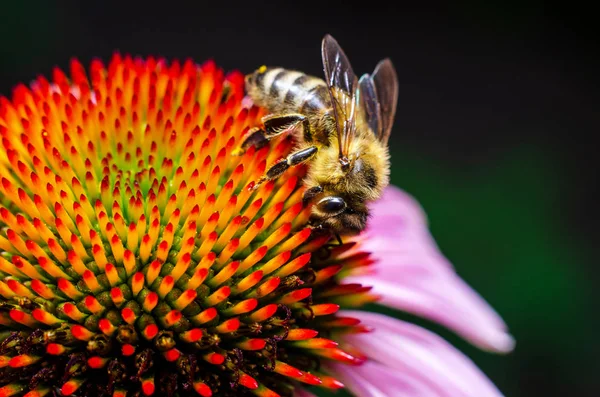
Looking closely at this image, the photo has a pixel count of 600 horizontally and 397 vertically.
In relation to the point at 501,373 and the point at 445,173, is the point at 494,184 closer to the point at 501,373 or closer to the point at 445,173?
the point at 445,173

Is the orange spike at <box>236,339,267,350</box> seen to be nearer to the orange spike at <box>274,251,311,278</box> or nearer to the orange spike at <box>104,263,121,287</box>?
the orange spike at <box>274,251,311,278</box>

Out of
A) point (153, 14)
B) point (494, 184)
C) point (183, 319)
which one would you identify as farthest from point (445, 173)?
point (183, 319)

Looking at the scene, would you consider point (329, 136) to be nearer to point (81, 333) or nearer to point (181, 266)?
point (181, 266)

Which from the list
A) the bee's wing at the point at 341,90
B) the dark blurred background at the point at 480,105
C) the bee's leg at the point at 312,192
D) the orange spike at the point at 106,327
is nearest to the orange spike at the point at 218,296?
the orange spike at the point at 106,327

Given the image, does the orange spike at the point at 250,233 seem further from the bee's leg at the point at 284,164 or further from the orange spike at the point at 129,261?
the orange spike at the point at 129,261

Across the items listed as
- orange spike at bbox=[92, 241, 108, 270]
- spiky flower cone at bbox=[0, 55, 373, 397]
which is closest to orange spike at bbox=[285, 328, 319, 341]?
spiky flower cone at bbox=[0, 55, 373, 397]

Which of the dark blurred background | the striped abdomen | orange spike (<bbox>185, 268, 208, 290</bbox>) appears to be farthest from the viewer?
the dark blurred background
